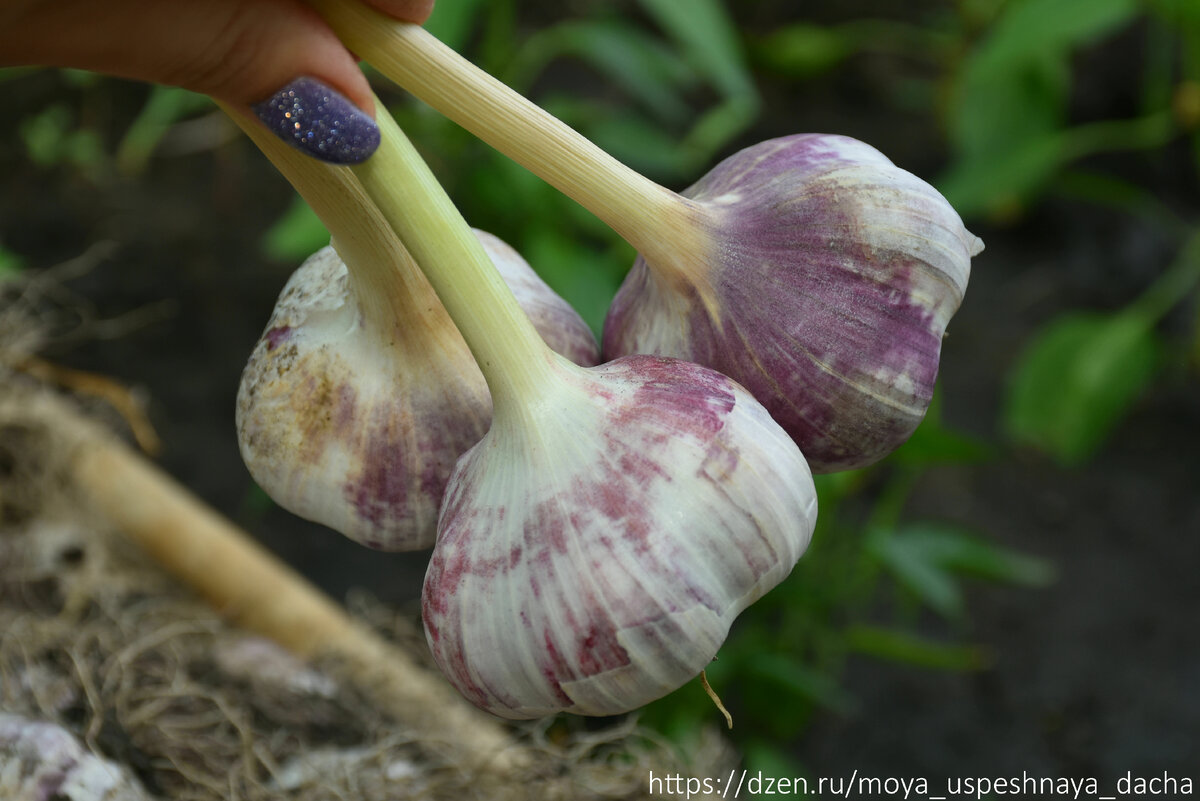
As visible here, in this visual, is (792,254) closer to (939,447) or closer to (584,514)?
(584,514)

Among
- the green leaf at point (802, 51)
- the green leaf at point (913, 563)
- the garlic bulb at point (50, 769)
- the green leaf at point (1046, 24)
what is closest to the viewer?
the garlic bulb at point (50, 769)

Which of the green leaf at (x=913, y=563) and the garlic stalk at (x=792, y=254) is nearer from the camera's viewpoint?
the garlic stalk at (x=792, y=254)

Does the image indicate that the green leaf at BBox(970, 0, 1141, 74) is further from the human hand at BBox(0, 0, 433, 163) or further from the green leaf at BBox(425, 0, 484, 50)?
the human hand at BBox(0, 0, 433, 163)

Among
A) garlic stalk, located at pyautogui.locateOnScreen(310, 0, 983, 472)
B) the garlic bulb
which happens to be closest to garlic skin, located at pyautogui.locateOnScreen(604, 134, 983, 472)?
garlic stalk, located at pyautogui.locateOnScreen(310, 0, 983, 472)

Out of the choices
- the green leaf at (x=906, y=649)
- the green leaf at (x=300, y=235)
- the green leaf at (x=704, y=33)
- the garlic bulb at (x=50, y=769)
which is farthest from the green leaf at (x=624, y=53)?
the garlic bulb at (x=50, y=769)

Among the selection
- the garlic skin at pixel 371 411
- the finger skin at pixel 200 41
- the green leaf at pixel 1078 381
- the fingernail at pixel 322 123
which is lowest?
the green leaf at pixel 1078 381

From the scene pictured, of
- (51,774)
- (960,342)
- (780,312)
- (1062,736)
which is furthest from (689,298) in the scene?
(960,342)

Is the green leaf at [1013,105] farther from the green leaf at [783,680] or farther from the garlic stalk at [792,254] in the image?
the garlic stalk at [792,254]
